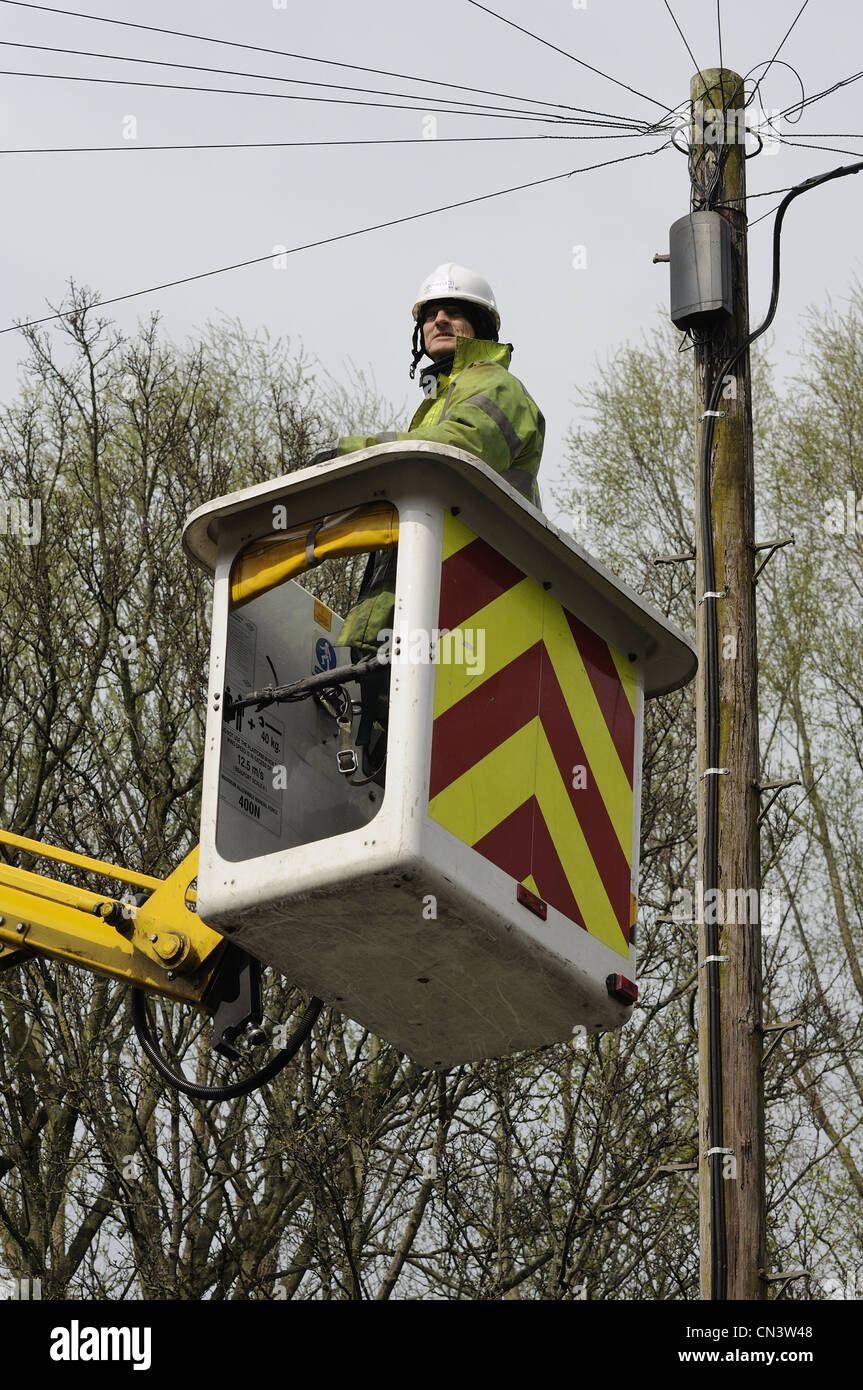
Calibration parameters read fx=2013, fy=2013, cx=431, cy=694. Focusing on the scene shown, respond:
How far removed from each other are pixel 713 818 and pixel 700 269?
7.17ft

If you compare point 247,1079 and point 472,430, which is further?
point 247,1079

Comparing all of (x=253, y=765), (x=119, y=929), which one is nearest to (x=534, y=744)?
(x=253, y=765)

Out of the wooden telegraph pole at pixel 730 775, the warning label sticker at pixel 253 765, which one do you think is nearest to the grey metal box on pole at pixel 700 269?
the wooden telegraph pole at pixel 730 775

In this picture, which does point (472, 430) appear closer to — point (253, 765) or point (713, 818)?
point (253, 765)

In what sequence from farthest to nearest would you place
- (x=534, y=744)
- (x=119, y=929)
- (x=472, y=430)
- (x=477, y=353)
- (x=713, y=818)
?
(x=713, y=818)
(x=119, y=929)
(x=477, y=353)
(x=472, y=430)
(x=534, y=744)

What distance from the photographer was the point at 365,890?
15.2 ft

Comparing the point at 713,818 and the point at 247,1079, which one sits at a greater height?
the point at 713,818

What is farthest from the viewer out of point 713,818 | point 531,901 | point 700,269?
point 700,269

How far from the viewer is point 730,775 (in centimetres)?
693

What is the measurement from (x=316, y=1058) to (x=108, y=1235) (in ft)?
5.66

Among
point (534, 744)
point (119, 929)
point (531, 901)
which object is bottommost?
point (531, 901)

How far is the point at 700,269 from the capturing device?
7652 mm

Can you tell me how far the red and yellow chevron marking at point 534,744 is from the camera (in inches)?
189

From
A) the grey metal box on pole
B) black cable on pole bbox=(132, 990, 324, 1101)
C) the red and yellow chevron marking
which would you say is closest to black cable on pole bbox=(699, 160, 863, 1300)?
the grey metal box on pole
